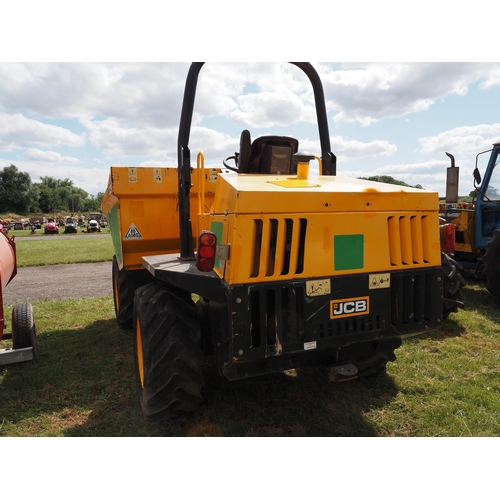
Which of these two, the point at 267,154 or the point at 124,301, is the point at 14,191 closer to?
the point at 124,301

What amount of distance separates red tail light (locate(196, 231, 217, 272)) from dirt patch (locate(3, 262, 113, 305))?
590cm

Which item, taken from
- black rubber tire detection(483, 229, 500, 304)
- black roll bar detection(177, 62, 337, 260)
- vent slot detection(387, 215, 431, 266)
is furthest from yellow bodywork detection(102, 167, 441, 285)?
black rubber tire detection(483, 229, 500, 304)

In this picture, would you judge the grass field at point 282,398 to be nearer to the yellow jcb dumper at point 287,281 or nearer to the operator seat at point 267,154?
the yellow jcb dumper at point 287,281

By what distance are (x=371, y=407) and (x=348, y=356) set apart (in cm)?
75

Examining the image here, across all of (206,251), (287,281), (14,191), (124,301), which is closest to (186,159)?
(206,251)

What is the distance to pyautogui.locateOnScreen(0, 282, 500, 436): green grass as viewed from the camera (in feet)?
9.66

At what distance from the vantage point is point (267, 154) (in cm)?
345

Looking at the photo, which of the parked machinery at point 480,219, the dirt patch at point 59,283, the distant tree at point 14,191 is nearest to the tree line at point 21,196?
the distant tree at point 14,191

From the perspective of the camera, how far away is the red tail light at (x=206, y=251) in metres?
2.43

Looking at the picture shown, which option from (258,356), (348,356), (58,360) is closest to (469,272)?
(348,356)

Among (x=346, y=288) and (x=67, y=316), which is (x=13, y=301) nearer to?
(x=67, y=316)

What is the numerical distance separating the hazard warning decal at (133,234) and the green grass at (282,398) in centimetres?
131

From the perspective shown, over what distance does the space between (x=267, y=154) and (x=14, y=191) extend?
7117cm

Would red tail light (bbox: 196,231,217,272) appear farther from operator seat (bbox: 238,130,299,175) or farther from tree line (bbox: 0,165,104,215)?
tree line (bbox: 0,165,104,215)
